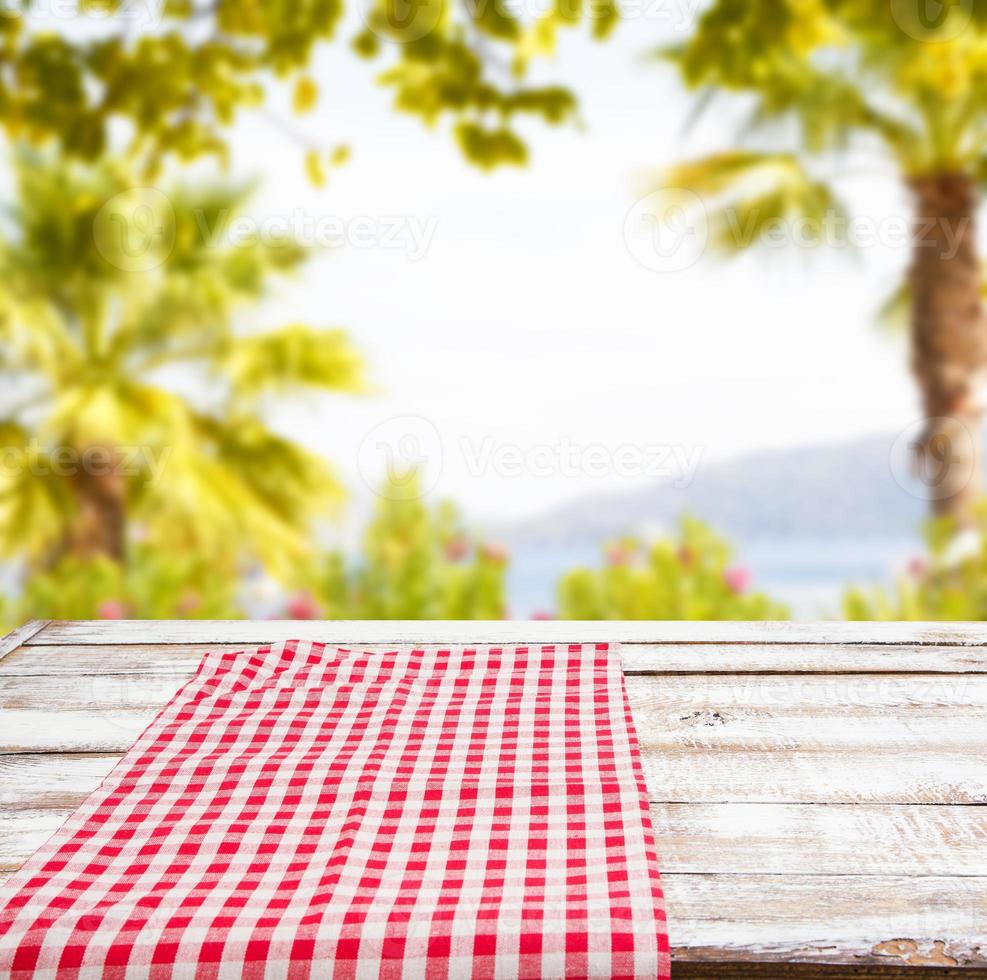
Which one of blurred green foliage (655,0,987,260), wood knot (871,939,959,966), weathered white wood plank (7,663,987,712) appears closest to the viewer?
wood knot (871,939,959,966)

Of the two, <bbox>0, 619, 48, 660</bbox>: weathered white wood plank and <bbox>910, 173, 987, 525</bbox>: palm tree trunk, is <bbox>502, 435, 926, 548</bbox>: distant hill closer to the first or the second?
<bbox>910, 173, 987, 525</bbox>: palm tree trunk

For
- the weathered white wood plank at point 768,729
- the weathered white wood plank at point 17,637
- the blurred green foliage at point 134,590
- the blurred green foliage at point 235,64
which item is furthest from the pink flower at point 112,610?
the weathered white wood plank at point 768,729

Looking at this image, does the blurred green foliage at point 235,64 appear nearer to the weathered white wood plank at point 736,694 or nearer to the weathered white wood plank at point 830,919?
the weathered white wood plank at point 736,694

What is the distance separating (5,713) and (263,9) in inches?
94.5

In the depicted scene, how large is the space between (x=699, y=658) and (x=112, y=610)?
2449 millimetres

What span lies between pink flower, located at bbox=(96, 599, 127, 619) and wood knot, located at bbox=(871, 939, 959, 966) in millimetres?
2844

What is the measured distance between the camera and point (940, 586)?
332 cm

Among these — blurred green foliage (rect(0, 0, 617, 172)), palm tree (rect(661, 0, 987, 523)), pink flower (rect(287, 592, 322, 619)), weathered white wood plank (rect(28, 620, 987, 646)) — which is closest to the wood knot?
weathered white wood plank (rect(28, 620, 987, 646))

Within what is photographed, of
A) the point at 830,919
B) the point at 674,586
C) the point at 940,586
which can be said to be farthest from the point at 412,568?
the point at 830,919

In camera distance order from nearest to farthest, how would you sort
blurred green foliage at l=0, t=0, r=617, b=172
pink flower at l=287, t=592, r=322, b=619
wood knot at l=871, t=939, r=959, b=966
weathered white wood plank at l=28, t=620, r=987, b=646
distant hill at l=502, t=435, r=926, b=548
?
wood knot at l=871, t=939, r=959, b=966
weathered white wood plank at l=28, t=620, r=987, b=646
blurred green foliage at l=0, t=0, r=617, b=172
pink flower at l=287, t=592, r=322, b=619
distant hill at l=502, t=435, r=926, b=548

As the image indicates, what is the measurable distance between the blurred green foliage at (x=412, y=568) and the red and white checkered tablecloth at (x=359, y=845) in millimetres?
2159

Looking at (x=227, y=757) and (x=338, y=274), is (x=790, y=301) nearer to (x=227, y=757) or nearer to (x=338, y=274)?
(x=338, y=274)

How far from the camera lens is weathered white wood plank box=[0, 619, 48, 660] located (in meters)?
1.14

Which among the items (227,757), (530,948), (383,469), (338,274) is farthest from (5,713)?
(338,274)
